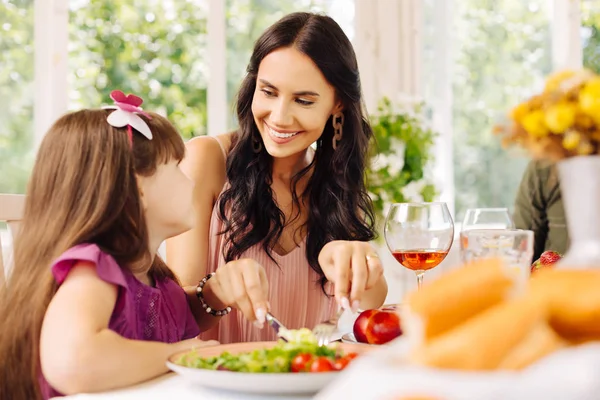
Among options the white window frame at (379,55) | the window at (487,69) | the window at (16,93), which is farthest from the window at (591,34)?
the window at (16,93)

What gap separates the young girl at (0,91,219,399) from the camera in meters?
1.12

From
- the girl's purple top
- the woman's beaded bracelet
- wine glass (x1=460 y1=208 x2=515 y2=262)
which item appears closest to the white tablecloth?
the girl's purple top

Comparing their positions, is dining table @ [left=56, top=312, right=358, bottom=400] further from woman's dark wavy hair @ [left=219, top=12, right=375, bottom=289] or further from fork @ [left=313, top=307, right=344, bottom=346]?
woman's dark wavy hair @ [left=219, top=12, right=375, bottom=289]

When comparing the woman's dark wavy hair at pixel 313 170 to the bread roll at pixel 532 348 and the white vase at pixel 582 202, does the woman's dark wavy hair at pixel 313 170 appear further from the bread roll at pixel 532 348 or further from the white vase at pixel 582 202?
the bread roll at pixel 532 348

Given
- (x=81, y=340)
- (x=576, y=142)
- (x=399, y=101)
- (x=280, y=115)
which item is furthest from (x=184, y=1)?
(x=576, y=142)

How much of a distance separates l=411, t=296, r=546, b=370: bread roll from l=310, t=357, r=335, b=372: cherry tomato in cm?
42

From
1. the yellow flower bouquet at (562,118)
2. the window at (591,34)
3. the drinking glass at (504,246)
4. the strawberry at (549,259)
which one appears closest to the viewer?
the yellow flower bouquet at (562,118)

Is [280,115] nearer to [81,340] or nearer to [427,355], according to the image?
[81,340]

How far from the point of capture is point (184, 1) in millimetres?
4949

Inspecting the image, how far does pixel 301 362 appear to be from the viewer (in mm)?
1035

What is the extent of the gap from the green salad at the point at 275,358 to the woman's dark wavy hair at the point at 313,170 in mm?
1035

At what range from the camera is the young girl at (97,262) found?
44.1 inches

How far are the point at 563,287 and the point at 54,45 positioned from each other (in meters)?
4.33

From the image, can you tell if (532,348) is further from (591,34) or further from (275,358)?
(591,34)
